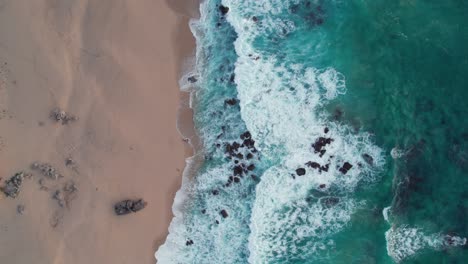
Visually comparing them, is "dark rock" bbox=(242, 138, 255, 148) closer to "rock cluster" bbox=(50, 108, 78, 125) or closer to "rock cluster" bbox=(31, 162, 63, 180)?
"rock cluster" bbox=(50, 108, 78, 125)

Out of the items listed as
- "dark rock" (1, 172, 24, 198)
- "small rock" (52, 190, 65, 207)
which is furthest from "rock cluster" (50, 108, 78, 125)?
"small rock" (52, 190, 65, 207)

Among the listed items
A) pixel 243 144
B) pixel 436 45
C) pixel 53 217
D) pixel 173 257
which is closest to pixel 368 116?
pixel 436 45

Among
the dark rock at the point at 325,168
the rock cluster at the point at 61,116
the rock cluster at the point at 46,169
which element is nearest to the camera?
the rock cluster at the point at 46,169

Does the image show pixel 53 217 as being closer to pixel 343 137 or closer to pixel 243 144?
pixel 243 144

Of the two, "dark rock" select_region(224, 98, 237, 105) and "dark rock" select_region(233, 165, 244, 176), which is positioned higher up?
"dark rock" select_region(224, 98, 237, 105)

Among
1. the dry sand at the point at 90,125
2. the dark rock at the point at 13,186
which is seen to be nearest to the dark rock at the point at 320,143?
the dry sand at the point at 90,125

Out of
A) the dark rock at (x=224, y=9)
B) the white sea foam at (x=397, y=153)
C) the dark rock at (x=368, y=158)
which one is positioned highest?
the dark rock at (x=224, y=9)

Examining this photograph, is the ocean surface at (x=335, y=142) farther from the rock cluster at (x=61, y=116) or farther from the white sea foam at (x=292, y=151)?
the rock cluster at (x=61, y=116)
